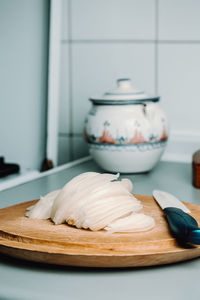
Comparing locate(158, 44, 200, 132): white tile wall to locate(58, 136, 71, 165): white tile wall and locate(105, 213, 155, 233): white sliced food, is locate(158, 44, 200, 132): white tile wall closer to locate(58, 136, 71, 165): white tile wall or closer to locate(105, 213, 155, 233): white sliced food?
locate(58, 136, 71, 165): white tile wall

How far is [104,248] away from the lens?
0.59 m

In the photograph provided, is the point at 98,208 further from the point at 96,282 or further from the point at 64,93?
the point at 64,93

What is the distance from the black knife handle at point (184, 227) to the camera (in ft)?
1.88

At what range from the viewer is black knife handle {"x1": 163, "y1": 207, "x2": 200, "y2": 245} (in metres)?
0.57

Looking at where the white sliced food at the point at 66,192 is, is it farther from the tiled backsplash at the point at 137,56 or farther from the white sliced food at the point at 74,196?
the tiled backsplash at the point at 137,56

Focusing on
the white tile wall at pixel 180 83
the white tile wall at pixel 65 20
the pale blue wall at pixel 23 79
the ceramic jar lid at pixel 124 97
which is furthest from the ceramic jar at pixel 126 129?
the white tile wall at pixel 65 20

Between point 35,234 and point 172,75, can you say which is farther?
point 172,75

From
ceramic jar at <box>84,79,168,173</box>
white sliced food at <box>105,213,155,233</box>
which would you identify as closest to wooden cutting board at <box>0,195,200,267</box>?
white sliced food at <box>105,213,155,233</box>

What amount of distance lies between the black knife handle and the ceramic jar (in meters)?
0.39

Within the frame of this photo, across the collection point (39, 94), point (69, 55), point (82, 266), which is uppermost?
point (69, 55)

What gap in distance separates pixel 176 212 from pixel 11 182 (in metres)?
0.53

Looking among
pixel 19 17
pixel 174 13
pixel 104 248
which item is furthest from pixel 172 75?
pixel 104 248

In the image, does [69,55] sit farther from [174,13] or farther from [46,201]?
[46,201]

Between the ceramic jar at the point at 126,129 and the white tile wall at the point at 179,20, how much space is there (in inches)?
11.9
